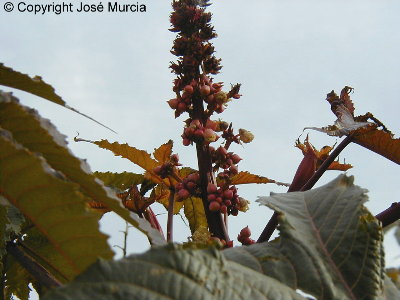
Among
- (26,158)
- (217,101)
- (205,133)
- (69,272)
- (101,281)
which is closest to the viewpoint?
(101,281)

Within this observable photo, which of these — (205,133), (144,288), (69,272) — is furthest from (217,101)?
(144,288)

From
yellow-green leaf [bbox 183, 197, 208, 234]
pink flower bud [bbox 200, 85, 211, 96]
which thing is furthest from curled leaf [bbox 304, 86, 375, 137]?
yellow-green leaf [bbox 183, 197, 208, 234]

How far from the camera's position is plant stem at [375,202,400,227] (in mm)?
1270

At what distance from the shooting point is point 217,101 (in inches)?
69.9

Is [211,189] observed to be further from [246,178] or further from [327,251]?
[327,251]

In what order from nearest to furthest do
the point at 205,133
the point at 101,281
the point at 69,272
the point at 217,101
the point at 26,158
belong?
the point at 101,281 < the point at 26,158 < the point at 69,272 < the point at 205,133 < the point at 217,101

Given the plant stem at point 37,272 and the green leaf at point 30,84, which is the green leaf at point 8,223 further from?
the green leaf at point 30,84

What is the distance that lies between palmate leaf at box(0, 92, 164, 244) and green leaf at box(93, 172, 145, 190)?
3.53 feet

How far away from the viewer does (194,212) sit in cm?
198

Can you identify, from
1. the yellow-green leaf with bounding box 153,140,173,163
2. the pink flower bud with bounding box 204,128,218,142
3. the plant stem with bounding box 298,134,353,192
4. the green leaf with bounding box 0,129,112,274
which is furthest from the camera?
the yellow-green leaf with bounding box 153,140,173,163

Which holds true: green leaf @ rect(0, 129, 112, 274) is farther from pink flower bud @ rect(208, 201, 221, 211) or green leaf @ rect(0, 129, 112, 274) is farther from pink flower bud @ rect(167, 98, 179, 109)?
pink flower bud @ rect(167, 98, 179, 109)

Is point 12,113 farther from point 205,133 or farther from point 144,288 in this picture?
point 205,133

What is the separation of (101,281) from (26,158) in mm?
208

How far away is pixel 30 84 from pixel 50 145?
15 centimetres
